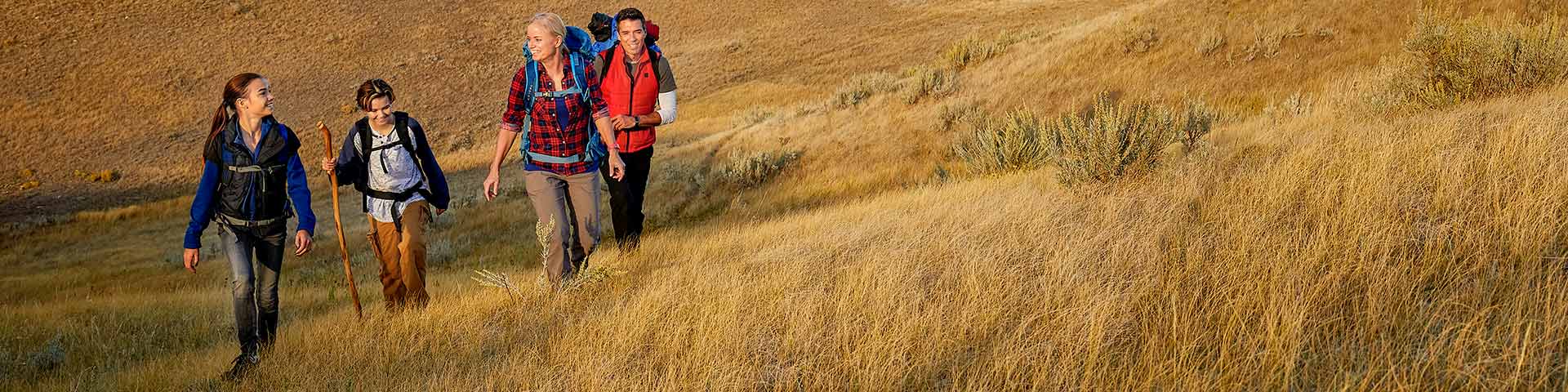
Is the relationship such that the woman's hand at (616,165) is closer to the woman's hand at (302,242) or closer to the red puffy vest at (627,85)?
the red puffy vest at (627,85)

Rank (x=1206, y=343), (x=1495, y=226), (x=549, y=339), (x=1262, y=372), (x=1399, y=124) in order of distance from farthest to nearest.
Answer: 1. (x=1399, y=124)
2. (x=549, y=339)
3. (x=1495, y=226)
4. (x=1206, y=343)
5. (x=1262, y=372)

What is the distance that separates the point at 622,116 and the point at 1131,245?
10.9 ft


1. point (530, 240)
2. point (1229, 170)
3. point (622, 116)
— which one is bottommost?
point (530, 240)

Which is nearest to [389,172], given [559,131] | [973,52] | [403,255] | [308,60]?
[403,255]

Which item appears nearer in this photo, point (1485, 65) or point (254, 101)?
point (254, 101)

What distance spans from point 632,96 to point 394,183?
6.14ft

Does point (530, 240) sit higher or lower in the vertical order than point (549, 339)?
lower

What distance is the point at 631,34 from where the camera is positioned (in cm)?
598

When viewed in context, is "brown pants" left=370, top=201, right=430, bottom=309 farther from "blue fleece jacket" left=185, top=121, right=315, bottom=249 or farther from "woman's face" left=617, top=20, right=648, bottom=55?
"woman's face" left=617, top=20, right=648, bottom=55

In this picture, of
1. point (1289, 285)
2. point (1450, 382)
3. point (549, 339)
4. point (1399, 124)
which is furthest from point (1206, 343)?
point (1399, 124)

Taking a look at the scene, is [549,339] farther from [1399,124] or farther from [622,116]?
[1399,124]

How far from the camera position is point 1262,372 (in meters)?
2.64

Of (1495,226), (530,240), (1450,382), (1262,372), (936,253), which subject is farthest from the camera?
(530,240)

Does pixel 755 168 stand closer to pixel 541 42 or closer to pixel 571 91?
pixel 571 91
